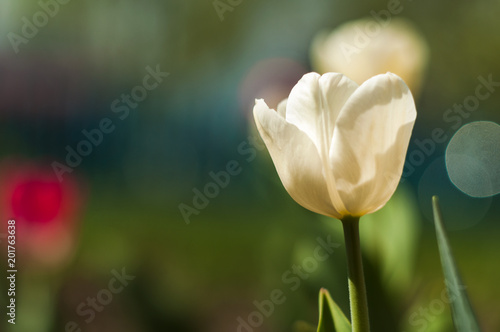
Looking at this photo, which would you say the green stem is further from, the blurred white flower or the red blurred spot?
the red blurred spot

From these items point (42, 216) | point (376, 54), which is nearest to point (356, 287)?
point (376, 54)

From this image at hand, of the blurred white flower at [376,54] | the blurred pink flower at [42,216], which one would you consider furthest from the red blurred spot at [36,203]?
the blurred white flower at [376,54]

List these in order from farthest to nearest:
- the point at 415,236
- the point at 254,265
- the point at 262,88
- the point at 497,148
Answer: the point at 262,88
the point at 497,148
the point at 254,265
the point at 415,236

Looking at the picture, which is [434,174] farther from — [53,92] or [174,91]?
[53,92]

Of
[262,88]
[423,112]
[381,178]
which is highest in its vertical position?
[262,88]

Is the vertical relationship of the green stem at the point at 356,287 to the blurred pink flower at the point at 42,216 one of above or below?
below

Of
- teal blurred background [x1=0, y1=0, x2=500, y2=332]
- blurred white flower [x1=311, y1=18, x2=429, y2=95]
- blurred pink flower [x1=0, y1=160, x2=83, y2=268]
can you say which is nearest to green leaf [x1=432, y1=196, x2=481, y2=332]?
teal blurred background [x1=0, y1=0, x2=500, y2=332]

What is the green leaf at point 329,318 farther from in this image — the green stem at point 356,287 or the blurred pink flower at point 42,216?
the blurred pink flower at point 42,216

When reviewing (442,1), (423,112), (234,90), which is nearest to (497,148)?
(423,112)
